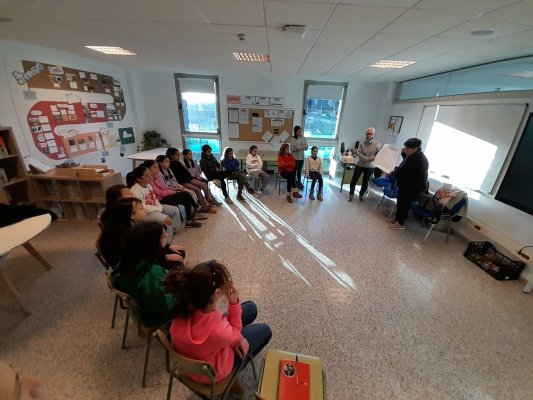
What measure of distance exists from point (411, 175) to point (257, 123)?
4027mm

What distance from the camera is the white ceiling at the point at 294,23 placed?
5.82ft

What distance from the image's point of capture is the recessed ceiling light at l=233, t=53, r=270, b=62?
3.55m

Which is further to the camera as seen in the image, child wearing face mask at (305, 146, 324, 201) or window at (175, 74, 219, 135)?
window at (175, 74, 219, 135)

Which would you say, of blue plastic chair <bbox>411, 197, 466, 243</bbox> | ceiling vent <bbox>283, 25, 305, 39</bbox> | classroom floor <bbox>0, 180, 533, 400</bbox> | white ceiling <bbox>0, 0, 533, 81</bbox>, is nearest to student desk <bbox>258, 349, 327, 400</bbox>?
classroom floor <bbox>0, 180, 533, 400</bbox>

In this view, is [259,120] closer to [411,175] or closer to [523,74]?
[411,175]

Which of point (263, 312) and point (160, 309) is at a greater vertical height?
point (160, 309)

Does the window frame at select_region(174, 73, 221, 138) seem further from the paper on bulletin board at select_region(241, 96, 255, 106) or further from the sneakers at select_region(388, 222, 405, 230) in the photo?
the sneakers at select_region(388, 222, 405, 230)

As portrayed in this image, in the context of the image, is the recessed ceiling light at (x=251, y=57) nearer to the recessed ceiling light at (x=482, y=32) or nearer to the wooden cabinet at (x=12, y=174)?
the recessed ceiling light at (x=482, y=32)

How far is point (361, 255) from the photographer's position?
302 centimetres

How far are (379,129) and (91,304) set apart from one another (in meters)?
6.89

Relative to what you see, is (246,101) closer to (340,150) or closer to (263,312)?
(340,150)

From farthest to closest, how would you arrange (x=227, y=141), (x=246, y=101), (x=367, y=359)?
(x=227, y=141) → (x=246, y=101) → (x=367, y=359)

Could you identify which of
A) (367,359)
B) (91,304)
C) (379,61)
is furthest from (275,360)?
(379,61)

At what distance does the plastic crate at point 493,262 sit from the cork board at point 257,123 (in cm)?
460
